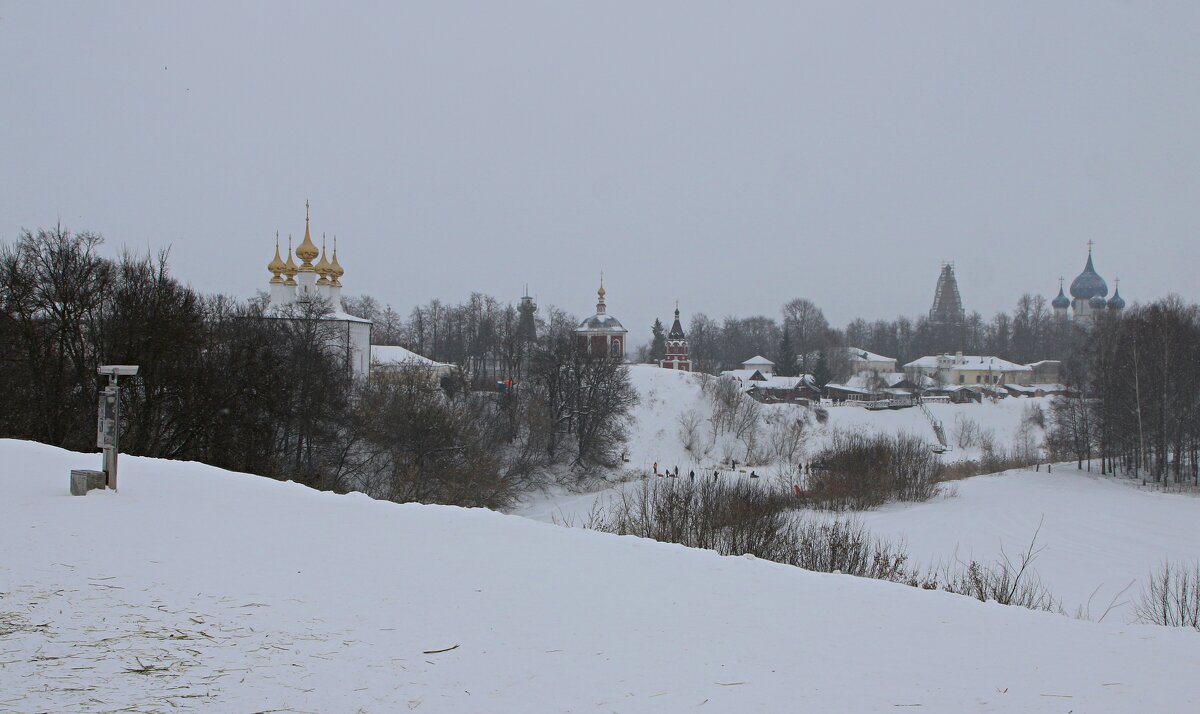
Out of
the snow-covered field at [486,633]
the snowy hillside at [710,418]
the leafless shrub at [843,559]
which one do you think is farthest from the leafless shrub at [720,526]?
the snowy hillside at [710,418]

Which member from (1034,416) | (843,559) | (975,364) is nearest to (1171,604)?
(843,559)

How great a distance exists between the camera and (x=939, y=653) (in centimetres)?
522

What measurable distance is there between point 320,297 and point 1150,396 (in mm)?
39225

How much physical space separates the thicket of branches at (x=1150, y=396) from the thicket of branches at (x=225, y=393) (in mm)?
24360

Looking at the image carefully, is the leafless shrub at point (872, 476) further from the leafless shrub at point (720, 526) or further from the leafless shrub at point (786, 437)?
the leafless shrub at point (720, 526)

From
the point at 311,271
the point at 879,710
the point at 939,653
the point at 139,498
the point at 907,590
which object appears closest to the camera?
the point at 879,710

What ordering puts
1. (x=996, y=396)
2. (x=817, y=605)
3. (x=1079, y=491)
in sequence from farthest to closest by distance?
(x=996, y=396)
(x=1079, y=491)
(x=817, y=605)

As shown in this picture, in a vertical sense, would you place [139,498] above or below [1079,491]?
above

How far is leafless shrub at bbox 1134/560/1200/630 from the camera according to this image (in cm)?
888

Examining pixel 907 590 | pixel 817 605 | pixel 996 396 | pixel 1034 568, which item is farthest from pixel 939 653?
pixel 996 396

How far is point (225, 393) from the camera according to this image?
2495cm

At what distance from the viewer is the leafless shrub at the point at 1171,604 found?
29.1 feet

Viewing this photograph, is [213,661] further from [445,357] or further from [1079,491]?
[445,357]

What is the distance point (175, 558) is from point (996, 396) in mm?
72233
